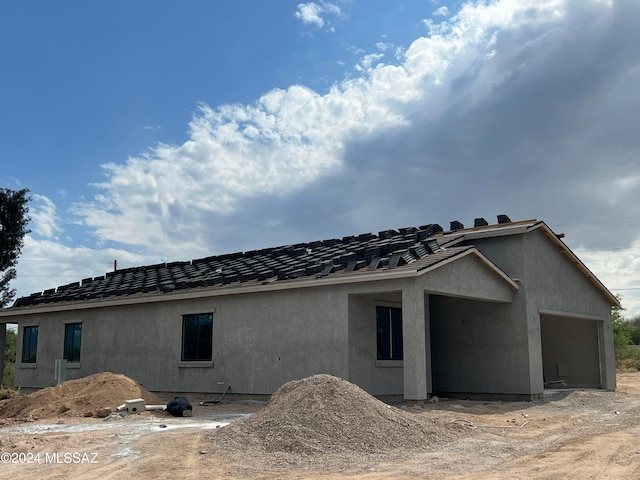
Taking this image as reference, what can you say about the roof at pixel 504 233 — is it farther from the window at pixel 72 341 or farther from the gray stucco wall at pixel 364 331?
the window at pixel 72 341

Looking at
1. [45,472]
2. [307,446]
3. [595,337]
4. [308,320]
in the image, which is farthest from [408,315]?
[595,337]

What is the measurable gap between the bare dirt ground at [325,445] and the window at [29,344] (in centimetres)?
1177

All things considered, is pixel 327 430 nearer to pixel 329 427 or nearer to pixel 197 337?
pixel 329 427

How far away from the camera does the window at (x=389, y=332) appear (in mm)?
17891

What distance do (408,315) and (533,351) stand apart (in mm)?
5548

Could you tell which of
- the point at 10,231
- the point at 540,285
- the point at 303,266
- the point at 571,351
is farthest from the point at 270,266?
the point at 10,231

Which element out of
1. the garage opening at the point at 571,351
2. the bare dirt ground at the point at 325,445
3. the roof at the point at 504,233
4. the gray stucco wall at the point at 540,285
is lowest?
the bare dirt ground at the point at 325,445

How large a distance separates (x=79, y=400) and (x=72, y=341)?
332 inches

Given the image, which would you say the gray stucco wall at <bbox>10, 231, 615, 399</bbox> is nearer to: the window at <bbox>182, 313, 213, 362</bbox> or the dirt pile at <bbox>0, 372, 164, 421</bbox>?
the window at <bbox>182, 313, 213, 362</bbox>

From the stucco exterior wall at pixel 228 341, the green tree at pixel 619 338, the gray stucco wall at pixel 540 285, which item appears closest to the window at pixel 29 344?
the stucco exterior wall at pixel 228 341

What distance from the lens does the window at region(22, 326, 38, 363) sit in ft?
84.6

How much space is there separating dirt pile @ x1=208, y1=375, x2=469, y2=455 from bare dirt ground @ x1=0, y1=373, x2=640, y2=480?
19 mm

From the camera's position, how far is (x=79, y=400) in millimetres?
16531

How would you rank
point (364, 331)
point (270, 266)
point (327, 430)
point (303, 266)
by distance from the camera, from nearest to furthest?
point (327, 430), point (364, 331), point (303, 266), point (270, 266)
